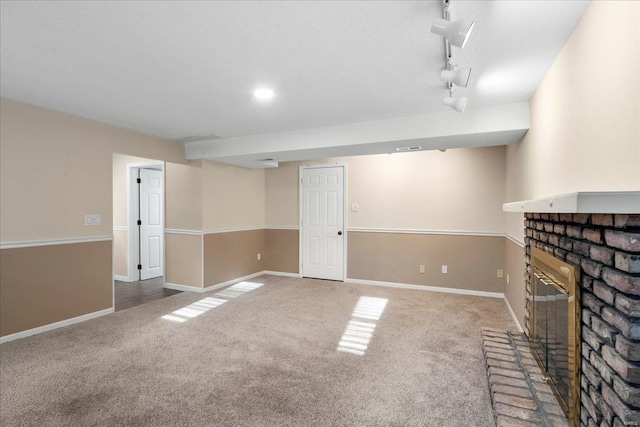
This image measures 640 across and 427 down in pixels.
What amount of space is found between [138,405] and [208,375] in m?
0.49

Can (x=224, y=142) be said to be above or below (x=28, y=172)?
above

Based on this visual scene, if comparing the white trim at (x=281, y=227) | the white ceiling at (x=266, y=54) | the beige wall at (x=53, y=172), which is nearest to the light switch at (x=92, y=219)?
the beige wall at (x=53, y=172)

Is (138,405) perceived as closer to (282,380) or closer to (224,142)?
(282,380)

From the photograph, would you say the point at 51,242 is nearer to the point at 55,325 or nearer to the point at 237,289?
the point at 55,325

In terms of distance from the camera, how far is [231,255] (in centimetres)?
537

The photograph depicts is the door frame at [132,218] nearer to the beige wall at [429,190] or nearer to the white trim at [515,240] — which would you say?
the beige wall at [429,190]

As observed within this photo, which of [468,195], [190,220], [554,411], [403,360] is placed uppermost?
[468,195]

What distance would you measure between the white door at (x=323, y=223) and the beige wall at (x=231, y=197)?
932 millimetres

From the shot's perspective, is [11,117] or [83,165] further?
[83,165]

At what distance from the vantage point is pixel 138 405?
6.64 feet

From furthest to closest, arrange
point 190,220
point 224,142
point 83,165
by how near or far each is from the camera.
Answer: point 190,220 → point 224,142 → point 83,165

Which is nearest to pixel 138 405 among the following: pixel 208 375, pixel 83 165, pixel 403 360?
pixel 208 375

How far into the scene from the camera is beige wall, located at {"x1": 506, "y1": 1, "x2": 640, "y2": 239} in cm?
121

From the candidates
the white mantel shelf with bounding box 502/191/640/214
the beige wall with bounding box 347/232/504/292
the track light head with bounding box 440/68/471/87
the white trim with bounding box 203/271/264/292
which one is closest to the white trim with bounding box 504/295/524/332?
the beige wall with bounding box 347/232/504/292
